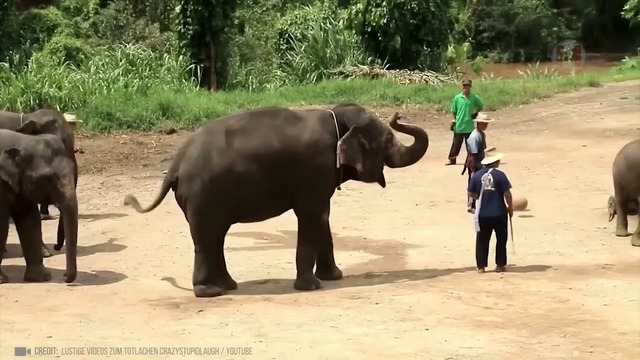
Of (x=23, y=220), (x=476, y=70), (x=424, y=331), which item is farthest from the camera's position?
(x=476, y=70)

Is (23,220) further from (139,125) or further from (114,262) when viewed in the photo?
(139,125)

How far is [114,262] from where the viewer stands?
455 inches

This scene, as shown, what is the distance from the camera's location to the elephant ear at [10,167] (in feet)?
33.7

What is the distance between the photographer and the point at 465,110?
16.6 meters

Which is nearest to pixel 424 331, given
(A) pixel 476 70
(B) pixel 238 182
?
(B) pixel 238 182

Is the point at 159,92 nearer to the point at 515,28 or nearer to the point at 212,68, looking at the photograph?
the point at 212,68

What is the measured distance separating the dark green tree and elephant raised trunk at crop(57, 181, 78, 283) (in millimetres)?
16425

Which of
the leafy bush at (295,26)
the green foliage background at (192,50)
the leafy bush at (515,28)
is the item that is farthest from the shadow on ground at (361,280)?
the leafy bush at (515,28)

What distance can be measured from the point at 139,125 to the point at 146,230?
784 cm

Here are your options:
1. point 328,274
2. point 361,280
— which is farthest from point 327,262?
point 361,280

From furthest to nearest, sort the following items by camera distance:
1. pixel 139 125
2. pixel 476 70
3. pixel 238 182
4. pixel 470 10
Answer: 1. pixel 470 10
2. pixel 476 70
3. pixel 139 125
4. pixel 238 182

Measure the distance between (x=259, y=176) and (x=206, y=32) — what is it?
1704 cm

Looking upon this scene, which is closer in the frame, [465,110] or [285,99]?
[465,110]

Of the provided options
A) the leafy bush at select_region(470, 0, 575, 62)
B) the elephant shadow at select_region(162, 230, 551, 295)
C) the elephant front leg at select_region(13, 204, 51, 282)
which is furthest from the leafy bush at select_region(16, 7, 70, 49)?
the leafy bush at select_region(470, 0, 575, 62)
